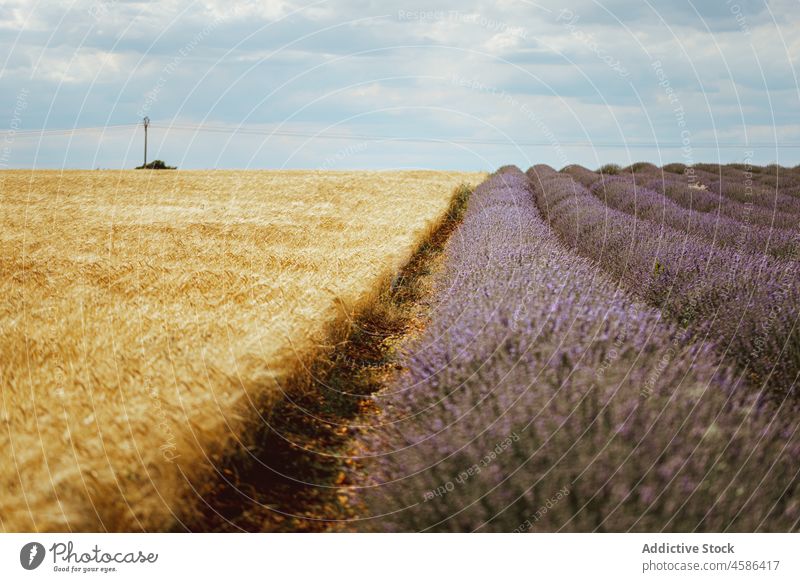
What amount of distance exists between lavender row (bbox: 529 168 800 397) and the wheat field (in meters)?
2.42

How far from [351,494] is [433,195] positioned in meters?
13.3

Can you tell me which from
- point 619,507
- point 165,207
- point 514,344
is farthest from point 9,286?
point 165,207

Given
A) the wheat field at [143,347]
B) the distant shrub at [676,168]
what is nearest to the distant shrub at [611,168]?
the distant shrub at [676,168]

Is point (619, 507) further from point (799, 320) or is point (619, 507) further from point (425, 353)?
point (799, 320)

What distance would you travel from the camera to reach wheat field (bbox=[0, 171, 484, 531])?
7.53 ft

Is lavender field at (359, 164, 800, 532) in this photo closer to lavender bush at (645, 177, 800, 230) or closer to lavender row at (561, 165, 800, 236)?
lavender row at (561, 165, 800, 236)

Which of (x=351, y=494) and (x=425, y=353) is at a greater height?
(x=425, y=353)

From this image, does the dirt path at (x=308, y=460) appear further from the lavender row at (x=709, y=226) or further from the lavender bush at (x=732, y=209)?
the lavender bush at (x=732, y=209)

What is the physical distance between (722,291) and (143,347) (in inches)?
153

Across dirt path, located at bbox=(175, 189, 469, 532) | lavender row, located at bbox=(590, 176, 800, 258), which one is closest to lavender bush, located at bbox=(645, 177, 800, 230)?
lavender row, located at bbox=(590, 176, 800, 258)

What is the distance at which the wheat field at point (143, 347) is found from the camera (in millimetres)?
2295

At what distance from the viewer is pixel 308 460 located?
332 centimetres

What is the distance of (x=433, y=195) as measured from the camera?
51.8 feet

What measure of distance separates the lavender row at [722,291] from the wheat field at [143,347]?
2.42 m
